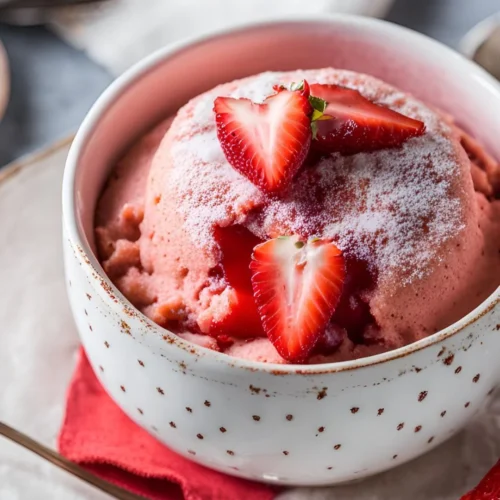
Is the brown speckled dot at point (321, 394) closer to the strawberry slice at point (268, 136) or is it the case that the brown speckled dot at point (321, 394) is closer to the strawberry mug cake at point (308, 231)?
the strawberry mug cake at point (308, 231)

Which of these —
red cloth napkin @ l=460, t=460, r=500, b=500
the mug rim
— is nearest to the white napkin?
the mug rim

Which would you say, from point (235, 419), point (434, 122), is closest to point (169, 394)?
point (235, 419)

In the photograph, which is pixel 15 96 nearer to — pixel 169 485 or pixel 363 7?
pixel 363 7

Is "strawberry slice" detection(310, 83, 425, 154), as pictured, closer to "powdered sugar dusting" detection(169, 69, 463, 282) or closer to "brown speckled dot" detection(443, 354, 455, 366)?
"powdered sugar dusting" detection(169, 69, 463, 282)

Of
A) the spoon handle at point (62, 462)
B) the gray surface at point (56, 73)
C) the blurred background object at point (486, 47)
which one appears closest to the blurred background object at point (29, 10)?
the gray surface at point (56, 73)

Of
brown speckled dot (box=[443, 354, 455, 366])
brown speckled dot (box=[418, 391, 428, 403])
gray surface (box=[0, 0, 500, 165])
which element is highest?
brown speckled dot (box=[443, 354, 455, 366])

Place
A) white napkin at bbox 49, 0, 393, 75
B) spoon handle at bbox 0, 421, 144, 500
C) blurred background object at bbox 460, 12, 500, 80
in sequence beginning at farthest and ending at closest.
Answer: white napkin at bbox 49, 0, 393, 75 < blurred background object at bbox 460, 12, 500, 80 < spoon handle at bbox 0, 421, 144, 500

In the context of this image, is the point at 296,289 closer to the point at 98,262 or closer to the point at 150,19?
the point at 98,262

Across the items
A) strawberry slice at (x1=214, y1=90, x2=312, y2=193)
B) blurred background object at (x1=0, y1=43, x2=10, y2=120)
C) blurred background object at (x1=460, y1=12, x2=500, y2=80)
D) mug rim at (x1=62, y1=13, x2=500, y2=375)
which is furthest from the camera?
blurred background object at (x1=0, y1=43, x2=10, y2=120)
